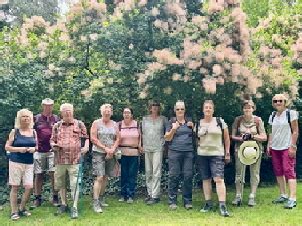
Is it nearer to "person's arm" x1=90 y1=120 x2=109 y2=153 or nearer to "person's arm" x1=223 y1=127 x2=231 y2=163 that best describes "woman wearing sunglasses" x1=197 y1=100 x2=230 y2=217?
"person's arm" x1=223 y1=127 x2=231 y2=163

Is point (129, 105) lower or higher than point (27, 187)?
higher

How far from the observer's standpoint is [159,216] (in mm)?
7336

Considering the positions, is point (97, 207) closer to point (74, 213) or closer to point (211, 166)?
point (74, 213)

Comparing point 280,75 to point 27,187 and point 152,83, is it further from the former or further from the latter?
point 27,187

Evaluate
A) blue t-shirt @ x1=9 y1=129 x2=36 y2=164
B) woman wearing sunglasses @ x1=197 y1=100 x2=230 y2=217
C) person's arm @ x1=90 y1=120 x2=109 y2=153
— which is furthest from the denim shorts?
blue t-shirt @ x1=9 y1=129 x2=36 y2=164

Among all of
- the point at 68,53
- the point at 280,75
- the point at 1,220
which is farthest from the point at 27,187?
the point at 280,75

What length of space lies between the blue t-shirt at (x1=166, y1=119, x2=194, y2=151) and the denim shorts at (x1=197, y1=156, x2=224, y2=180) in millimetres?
276

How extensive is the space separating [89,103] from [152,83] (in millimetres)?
1372

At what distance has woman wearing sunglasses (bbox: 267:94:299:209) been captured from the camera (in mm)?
7672

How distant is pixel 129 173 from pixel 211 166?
1.54m

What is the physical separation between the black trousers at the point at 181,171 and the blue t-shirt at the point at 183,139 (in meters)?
0.08

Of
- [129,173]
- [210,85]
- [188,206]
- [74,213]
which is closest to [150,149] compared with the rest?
[129,173]

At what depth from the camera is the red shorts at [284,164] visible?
303 inches

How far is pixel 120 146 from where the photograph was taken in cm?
823
